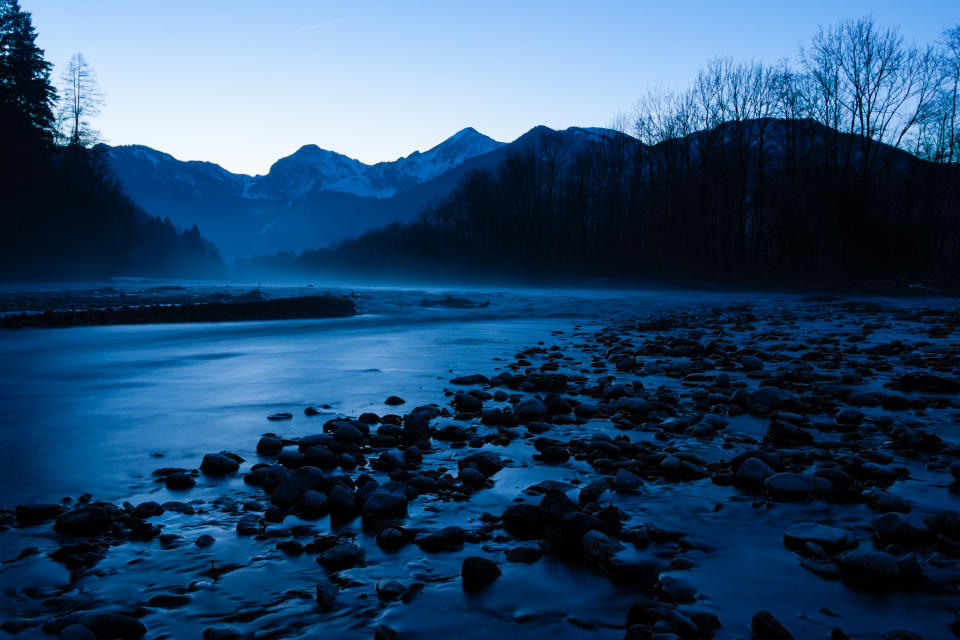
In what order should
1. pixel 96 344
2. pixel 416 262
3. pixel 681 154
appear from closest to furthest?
1. pixel 96 344
2. pixel 681 154
3. pixel 416 262

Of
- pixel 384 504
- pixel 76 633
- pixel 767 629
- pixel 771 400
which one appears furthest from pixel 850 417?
pixel 76 633

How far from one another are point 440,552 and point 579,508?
31.6 inches

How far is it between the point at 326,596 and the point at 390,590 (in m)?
0.26

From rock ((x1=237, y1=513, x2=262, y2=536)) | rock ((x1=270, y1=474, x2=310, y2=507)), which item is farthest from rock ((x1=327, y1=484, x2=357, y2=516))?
rock ((x1=237, y1=513, x2=262, y2=536))

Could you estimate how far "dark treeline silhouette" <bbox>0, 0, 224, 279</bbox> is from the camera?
1670 inches

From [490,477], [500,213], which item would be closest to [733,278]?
[500,213]

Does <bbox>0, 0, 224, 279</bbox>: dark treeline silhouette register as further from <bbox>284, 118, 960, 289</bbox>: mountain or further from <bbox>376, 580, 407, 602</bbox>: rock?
<bbox>376, 580, 407, 602</bbox>: rock

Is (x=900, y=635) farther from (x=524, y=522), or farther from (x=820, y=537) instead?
(x=524, y=522)

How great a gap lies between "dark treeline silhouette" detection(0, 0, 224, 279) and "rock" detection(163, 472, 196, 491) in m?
50.4

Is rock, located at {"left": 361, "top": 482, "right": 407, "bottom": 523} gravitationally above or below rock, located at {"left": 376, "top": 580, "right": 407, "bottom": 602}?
above

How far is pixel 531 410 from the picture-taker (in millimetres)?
5406

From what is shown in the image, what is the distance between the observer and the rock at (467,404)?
18.8 ft

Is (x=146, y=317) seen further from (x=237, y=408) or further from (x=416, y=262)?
(x=416, y=262)

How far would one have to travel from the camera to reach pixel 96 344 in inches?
526
